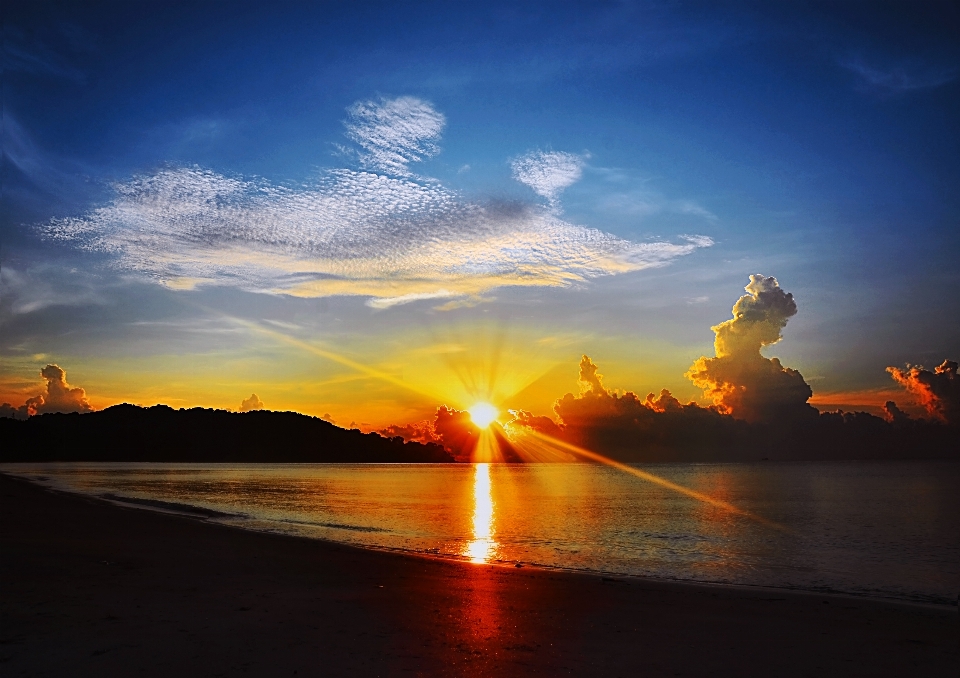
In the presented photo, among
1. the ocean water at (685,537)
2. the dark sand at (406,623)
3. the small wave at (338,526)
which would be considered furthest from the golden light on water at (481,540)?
the dark sand at (406,623)

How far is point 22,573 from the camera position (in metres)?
16.0

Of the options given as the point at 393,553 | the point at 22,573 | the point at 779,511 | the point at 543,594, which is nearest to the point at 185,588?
the point at 22,573

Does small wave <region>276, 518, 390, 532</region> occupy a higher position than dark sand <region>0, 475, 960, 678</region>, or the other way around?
dark sand <region>0, 475, 960, 678</region>

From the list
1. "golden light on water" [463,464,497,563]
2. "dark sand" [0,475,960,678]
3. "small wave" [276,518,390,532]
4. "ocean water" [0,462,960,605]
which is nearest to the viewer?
"dark sand" [0,475,960,678]

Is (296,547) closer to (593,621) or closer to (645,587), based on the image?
(645,587)

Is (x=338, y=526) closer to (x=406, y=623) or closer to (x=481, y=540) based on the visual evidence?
(x=481, y=540)

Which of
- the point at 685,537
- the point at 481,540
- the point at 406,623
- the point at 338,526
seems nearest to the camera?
the point at 406,623

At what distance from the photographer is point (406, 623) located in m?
12.7

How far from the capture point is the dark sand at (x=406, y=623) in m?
10.0

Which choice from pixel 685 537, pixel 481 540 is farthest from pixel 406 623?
pixel 685 537

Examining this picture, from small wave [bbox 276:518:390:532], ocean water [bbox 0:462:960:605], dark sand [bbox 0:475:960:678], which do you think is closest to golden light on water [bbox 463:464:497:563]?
ocean water [bbox 0:462:960:605]

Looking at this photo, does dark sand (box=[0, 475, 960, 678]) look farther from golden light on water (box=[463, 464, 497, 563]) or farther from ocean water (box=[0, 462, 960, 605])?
golden light on water (box=[463, 464, 497, 563])

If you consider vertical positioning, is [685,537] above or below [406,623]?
below

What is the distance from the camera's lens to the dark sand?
32.9 feet
